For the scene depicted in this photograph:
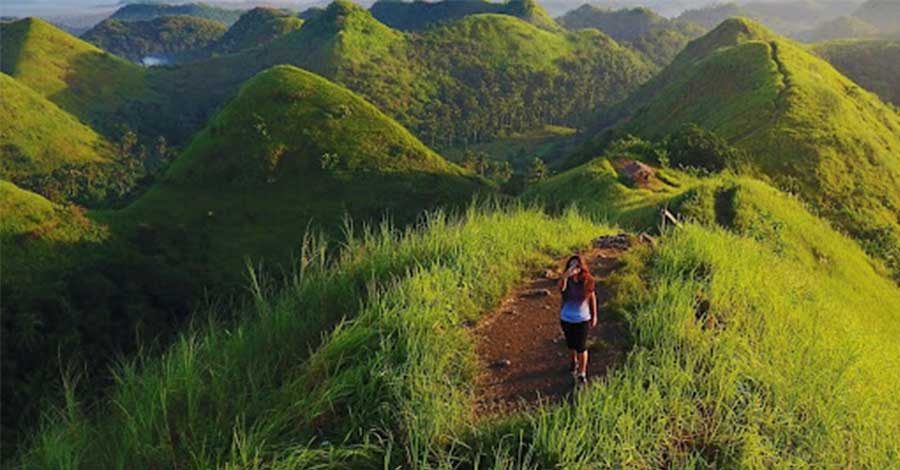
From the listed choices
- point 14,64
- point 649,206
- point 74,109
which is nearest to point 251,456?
point 649,206

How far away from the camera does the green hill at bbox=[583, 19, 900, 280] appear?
45594 millimetres

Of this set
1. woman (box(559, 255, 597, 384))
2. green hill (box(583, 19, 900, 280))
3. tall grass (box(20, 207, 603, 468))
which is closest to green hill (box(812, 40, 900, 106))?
green hill (box(583, 19, 900, 280))

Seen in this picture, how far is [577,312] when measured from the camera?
6629mm

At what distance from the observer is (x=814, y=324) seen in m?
8.39

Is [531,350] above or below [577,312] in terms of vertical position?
below

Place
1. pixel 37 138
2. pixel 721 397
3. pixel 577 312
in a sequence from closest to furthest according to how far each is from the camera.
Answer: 1. pixel 721 397
2. pixel 577 312
3. pixel 37 138

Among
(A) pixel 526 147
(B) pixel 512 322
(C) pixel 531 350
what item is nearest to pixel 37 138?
(A) pixel 526 147

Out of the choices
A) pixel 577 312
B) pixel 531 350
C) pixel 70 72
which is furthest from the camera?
pixel 70 72

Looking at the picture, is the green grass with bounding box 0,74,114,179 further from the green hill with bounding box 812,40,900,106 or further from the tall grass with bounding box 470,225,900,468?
the green hill with bounding box 812,40,900,106

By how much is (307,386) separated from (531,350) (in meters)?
2.69

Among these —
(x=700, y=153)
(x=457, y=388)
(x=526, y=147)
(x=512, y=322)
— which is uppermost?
(x=457, y=388)

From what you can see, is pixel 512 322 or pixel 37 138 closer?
pixel 512 322

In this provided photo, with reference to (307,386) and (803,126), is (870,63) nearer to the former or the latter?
(803,126)

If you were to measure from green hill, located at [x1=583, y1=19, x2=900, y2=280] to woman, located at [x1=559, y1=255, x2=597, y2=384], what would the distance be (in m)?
27.5
